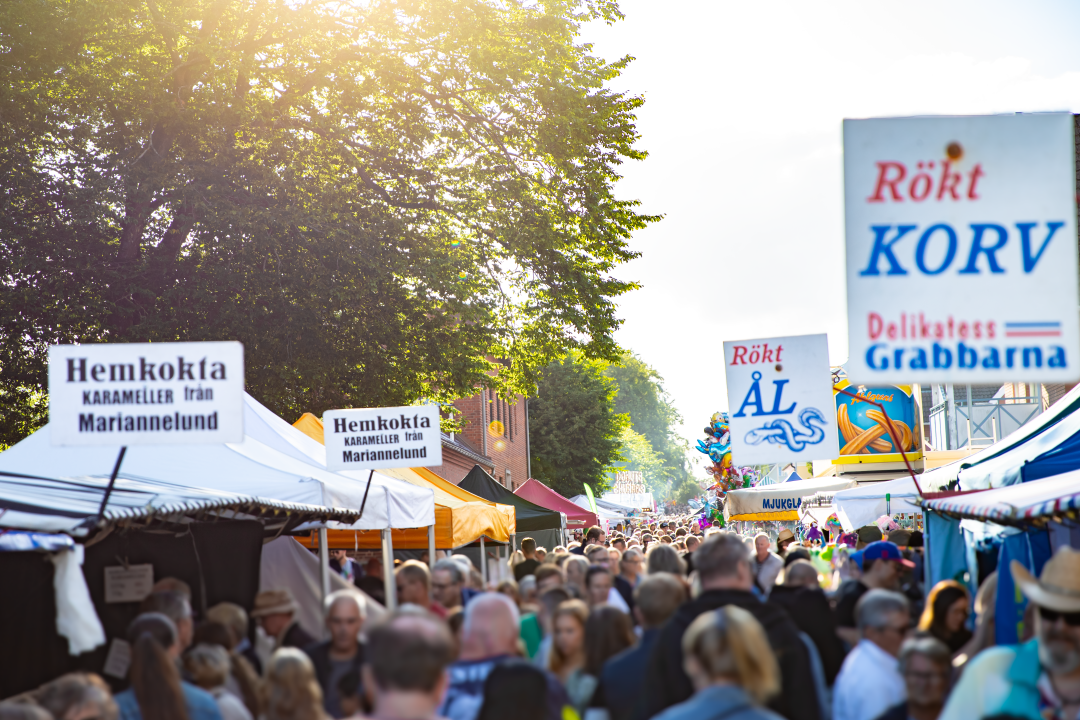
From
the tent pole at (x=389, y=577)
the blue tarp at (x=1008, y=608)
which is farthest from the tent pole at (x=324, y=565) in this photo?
the blue tarp at (x=1008, y=608)

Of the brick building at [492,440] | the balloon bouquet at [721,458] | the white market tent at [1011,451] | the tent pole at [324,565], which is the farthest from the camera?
the brick building at [492,440]

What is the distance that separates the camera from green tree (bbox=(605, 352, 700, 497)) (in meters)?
101

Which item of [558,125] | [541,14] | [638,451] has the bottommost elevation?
[638,451]

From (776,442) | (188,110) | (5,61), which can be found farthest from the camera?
(188,110)

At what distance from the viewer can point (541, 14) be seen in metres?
20.5

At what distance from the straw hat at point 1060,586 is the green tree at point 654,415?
83.9m

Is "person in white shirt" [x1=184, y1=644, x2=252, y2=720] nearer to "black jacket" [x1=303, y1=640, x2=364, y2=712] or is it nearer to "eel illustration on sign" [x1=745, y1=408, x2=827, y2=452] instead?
"black jacket" [x1=303, y1=640, x2=364, y2=712]

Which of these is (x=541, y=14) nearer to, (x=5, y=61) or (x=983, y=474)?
(x=5, y=61)

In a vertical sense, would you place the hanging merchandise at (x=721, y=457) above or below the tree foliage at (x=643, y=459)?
above

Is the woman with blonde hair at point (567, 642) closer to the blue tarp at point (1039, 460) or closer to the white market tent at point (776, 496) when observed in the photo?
the blue tarp at point (1039, 460)

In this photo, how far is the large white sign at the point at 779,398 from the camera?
11.0m

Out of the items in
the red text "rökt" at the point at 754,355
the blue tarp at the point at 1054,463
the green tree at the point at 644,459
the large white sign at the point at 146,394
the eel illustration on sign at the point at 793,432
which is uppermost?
the red text "rökt" at the point at 754,355

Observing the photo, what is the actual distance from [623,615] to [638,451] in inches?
4765

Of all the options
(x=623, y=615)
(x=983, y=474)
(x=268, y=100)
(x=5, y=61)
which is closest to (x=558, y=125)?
(x=268, y=100)
